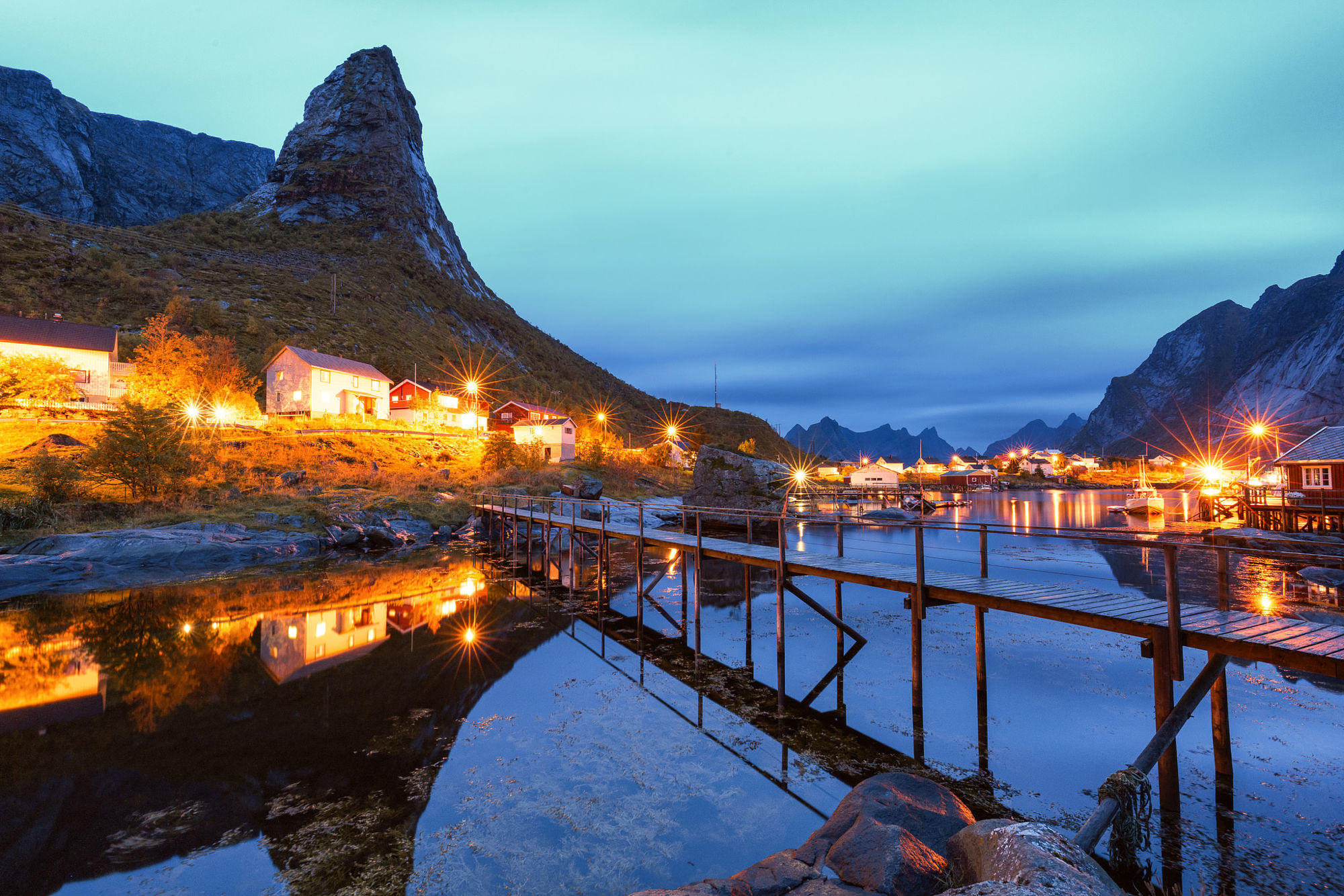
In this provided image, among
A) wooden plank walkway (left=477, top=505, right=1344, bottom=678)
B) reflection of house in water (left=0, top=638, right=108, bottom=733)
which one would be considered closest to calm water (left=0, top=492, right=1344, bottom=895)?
reflection of house in water (left=0, top=638, right=108, bottom=733)

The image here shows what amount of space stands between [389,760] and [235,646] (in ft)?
30.0

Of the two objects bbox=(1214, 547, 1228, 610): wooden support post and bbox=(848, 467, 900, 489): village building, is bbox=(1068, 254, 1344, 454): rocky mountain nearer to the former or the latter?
bbox=(848, 467, 900, 489): village building

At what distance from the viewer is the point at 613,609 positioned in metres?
19.1

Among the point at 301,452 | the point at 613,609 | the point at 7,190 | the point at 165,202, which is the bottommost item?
the point at 613,609

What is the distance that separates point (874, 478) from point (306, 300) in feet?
313

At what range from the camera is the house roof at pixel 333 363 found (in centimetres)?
5947

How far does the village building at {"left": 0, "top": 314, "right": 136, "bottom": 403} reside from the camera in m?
45.4

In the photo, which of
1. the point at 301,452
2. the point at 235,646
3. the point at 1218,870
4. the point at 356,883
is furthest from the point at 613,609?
the point at 301,452

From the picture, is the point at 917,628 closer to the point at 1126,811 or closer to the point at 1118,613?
the point at 1118,613

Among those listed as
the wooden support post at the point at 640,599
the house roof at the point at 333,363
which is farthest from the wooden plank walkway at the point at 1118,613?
the house roof at the point at 333,363

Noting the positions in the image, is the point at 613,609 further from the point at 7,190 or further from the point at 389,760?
the point at 7,190

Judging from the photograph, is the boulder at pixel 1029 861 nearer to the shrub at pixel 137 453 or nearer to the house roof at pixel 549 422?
the shrub at pixel 137 453

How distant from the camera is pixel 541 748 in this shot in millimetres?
9273

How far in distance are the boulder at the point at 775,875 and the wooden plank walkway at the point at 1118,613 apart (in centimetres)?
479
